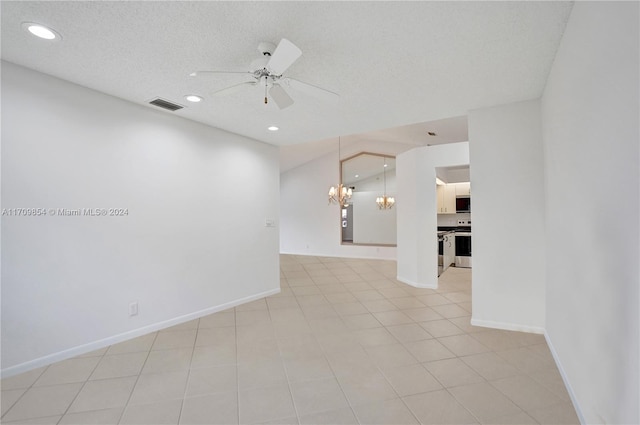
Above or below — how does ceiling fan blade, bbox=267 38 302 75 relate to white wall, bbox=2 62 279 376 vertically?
above

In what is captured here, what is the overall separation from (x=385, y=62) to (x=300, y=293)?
3781mm

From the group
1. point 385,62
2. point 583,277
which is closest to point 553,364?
point 583,277

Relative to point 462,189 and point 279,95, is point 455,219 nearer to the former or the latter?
point 462,189

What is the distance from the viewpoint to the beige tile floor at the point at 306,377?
74.7 inches

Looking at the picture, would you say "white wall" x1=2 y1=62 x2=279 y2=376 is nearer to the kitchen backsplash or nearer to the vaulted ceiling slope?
the vaulted ceiling slope

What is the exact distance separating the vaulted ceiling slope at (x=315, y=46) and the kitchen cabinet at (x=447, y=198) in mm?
4484

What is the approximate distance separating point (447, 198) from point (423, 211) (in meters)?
2.54

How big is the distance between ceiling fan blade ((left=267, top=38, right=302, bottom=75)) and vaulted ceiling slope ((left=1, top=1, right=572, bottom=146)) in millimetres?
247

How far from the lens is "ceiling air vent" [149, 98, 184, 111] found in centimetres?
308

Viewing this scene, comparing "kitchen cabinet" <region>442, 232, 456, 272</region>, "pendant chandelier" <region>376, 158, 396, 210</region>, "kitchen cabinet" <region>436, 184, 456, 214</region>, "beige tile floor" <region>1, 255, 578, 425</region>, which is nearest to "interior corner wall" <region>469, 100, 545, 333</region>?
"beige tile floor" <region>1, 255, 578, 425</region>

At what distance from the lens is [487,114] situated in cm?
332

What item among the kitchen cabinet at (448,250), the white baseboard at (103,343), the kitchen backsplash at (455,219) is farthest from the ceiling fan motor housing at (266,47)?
the kitchen backsplash at (455,219)

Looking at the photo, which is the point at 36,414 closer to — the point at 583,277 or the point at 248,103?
the point at 248,103

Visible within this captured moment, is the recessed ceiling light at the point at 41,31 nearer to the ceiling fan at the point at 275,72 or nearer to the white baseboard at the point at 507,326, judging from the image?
the ceiling fan at the point at 275,72
